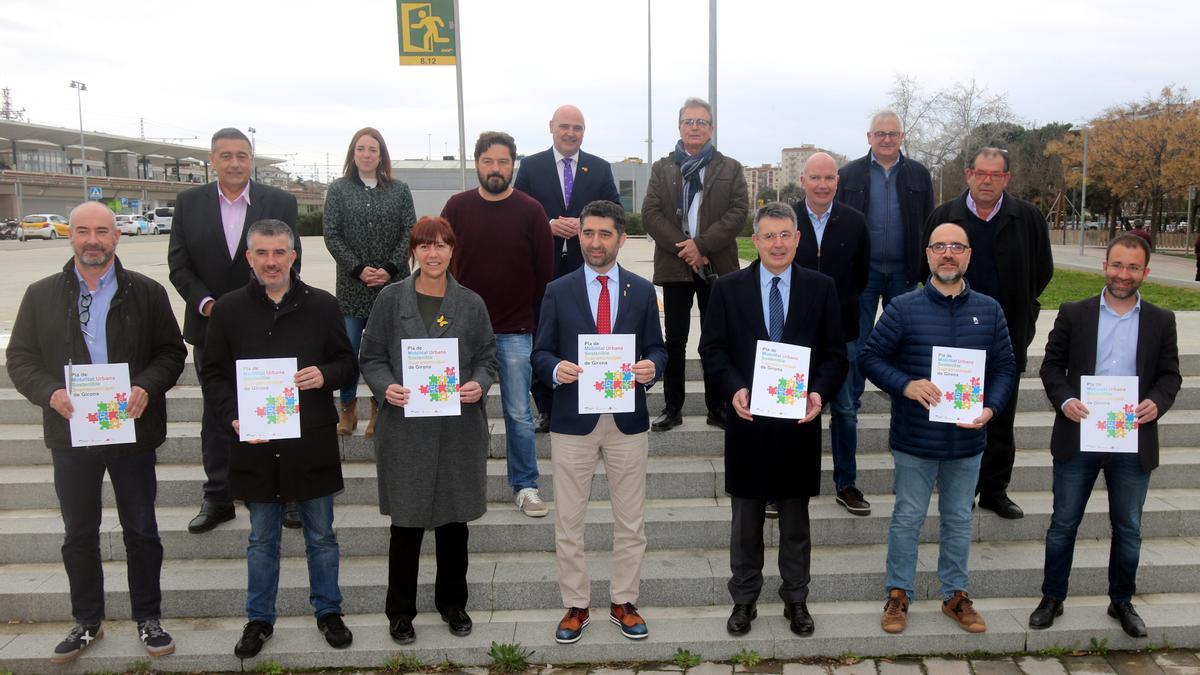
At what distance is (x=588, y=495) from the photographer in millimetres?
4324

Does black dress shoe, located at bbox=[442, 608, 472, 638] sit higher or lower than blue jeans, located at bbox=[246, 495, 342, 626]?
lower

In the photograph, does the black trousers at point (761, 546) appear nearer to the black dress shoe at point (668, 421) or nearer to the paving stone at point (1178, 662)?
the black dress shoe at point (668, 421)

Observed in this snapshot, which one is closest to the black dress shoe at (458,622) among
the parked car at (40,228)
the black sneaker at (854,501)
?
the black sneaker at (854,501)

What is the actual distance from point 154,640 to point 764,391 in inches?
138

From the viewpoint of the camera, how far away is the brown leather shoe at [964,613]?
4430 millimetres

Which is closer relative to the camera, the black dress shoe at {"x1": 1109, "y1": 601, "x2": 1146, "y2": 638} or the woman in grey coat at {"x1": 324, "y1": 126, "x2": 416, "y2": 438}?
the black dress shoe at {"x1": 1109, "y1": 601, "x2": 1146, "y2": 638}

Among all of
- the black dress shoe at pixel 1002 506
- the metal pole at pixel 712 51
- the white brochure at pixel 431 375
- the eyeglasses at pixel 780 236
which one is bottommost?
the black dress shoe at pixel 1002 506

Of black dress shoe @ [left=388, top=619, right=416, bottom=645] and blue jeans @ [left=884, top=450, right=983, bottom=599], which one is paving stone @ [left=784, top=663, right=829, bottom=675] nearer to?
blue jeans @ [left=884, top=450, right=983, bottom=599]

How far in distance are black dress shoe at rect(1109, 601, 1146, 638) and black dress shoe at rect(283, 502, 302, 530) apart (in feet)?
15.8

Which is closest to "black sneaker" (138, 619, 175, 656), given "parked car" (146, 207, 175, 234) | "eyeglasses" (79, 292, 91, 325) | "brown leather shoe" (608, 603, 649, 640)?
"eyeglasses" (79, 292, 91, 325)

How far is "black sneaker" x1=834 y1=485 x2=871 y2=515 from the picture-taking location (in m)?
5.26

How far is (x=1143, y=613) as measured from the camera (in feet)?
15.3

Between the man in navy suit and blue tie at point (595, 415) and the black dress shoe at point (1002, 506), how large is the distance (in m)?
2.54

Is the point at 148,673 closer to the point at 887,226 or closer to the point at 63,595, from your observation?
the point at 63,595
